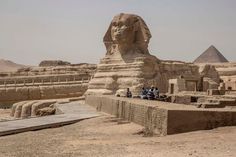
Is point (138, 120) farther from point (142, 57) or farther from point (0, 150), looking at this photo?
point (142, 57)

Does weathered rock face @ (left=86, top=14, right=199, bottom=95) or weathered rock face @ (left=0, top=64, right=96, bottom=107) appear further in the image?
weathered rock face @ (left=0, top=64, right=96, bottom=107)

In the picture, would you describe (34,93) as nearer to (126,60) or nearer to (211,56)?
(126,60)

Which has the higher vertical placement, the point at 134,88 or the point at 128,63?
the point at 128,63

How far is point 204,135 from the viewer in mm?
6988

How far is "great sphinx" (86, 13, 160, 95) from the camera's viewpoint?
24422mm

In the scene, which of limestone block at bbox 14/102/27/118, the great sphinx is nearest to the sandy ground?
limestone block at bbox 14/102/27/118

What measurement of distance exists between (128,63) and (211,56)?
57851 mm

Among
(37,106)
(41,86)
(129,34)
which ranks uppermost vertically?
(129,34)

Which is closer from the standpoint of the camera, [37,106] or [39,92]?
[37,106]

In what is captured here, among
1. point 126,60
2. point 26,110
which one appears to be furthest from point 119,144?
point 126,60

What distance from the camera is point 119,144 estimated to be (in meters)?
6.88

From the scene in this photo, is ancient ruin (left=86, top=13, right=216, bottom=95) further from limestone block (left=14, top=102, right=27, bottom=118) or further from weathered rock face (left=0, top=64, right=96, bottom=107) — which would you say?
weathered rock face (left=0, top=64, right=96, bottom=107)

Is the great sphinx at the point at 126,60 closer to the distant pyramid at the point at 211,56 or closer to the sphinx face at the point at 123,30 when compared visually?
the sphinx face at the point at 123,30

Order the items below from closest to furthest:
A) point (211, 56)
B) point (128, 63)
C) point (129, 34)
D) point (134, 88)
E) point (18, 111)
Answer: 1. point (18, 111)
2. point (134, 88)
3. point (128, 63)
4. point (129, 34)
5. point (211, 56)
